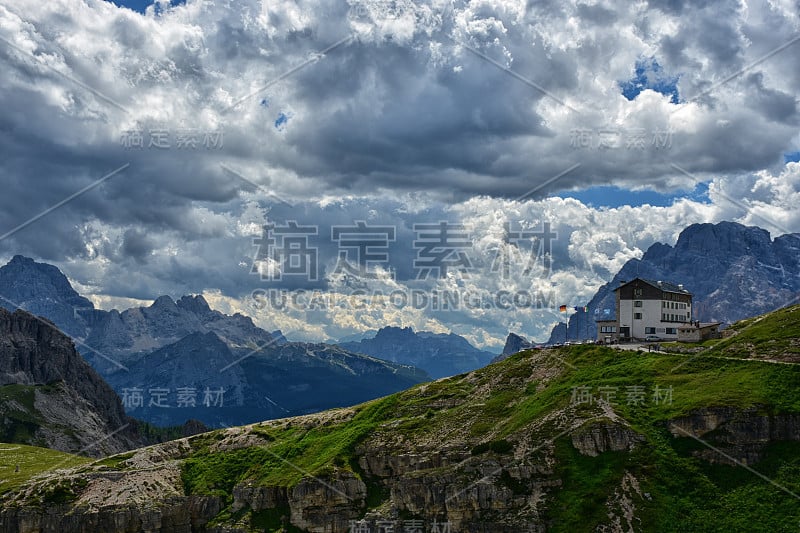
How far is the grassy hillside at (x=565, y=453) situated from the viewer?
4596 inches

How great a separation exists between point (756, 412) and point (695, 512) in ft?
73.4

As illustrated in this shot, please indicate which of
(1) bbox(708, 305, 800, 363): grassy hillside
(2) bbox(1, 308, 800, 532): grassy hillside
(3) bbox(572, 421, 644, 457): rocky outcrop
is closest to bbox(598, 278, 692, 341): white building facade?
(2) bbox(1, 308, 800, 532): grassy hillside

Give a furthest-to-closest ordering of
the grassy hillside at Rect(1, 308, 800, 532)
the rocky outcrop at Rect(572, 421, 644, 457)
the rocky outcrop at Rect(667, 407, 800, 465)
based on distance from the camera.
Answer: the rocky outcrop at Rect(572, 421, 644, 457), the rocky outcrop at Rect(667, 407, 800, 465), the grassy hillside at Rect(1, 308, 800, 532)

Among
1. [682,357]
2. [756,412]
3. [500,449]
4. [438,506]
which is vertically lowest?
[438,506]

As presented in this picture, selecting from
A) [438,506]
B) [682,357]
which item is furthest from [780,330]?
[438,506]

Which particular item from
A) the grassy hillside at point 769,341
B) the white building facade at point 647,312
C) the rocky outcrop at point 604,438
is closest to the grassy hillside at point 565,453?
the rocky outcrop at point 604,438

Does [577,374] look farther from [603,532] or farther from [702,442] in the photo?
[603,532]

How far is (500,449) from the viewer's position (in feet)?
452

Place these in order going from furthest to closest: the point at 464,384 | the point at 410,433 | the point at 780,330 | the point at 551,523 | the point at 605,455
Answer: the point at 464,384, the point at 410,433, the point at 780,330, the point at 605,455, the point at 551,523

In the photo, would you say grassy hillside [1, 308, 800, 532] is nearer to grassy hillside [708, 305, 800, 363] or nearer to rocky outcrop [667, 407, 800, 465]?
rocky outcrop [667, 407, 800, 465]

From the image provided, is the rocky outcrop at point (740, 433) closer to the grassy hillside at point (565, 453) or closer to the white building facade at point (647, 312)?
the grassy hillside at point (565, 453)

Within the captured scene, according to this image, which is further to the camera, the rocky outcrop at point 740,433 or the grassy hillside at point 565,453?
the rocky outcrop at point 740,433

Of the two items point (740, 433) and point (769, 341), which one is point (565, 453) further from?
point (769, 341)

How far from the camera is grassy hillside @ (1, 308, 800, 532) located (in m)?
117
